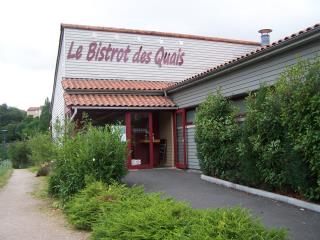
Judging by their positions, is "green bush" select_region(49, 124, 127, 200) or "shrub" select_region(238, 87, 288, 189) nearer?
"shrub" select_region(238, 87, 288, 189)

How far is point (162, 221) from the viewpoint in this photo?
17.1ft

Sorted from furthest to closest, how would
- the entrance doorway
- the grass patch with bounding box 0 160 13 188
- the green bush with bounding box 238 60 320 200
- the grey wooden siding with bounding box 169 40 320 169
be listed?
the grass patch with bounding box 0 160 13 188 < the entrance doorway < the grey wooden siding with bounding box 169 40 320 169 < the green bush with bounding box 238 60 320 200

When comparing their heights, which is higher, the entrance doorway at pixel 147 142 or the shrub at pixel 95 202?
the entrance doorway at pixel 147 142

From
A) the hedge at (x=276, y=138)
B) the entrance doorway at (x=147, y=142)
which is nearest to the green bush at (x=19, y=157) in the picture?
the entrance doorway at (x=147, y=142)

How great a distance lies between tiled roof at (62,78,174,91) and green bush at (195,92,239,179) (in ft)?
17.4

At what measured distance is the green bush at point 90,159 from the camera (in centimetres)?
982

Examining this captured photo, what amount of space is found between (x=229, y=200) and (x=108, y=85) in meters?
9.46

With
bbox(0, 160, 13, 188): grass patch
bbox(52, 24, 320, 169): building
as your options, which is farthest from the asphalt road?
bbox(0, 160, 13, 188): grass patch

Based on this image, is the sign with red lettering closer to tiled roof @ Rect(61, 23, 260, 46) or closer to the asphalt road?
tiled roof @ Rect(61, 23, 260, 46)

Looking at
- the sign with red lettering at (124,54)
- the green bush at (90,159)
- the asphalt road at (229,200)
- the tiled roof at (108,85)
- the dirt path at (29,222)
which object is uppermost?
the sign with red lettering at (124,54)

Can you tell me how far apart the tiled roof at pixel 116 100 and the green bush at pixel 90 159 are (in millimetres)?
3922

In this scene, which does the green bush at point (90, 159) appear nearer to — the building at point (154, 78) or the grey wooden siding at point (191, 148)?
the building at point (154, 78)

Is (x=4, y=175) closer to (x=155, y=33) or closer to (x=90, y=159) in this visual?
(x=155, y=33)

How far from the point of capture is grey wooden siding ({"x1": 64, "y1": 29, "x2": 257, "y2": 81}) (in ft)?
59.5
